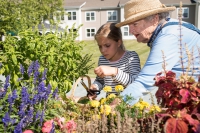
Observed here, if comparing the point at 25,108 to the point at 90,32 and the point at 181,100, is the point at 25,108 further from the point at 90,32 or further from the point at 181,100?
the point at 90,32

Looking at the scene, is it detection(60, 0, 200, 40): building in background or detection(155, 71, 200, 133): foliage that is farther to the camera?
detection(60, 0, 200, 40): building in background

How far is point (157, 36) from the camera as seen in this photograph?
2.50 m

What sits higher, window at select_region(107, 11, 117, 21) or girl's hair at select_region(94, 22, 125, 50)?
window at select_region(107, 11, 117, 21)

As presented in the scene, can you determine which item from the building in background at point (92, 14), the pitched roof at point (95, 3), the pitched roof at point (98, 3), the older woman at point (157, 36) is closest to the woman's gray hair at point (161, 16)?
the older woman at point (157, 36)

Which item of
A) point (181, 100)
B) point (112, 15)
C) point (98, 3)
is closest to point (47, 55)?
point (181, 100)

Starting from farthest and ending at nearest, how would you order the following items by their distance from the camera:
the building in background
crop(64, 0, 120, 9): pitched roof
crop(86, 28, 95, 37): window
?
crop(86, 28, 95, 37): window
crop(64, 0, 120, 9): pitched roof
the building in background

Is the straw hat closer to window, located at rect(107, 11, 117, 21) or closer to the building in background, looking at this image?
the building in background

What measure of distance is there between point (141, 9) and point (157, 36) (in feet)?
1.13

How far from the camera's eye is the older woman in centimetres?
225

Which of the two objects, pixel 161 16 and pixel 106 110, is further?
pixel 161 16

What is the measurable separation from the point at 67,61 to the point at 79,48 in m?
0.30

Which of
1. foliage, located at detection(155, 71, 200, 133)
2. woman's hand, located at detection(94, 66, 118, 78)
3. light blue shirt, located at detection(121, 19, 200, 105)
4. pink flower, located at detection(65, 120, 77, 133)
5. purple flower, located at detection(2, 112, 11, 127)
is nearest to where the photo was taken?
foliage, located at detection(155, 71, 200, 133)

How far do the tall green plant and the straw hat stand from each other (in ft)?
2.55

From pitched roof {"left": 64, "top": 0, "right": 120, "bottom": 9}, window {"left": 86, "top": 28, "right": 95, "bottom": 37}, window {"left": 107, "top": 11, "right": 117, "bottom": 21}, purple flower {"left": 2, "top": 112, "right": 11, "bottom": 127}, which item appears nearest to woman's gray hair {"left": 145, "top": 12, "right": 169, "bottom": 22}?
purple flower {"left": 2, "top": 112, "right": 11, "bottom": 127}
